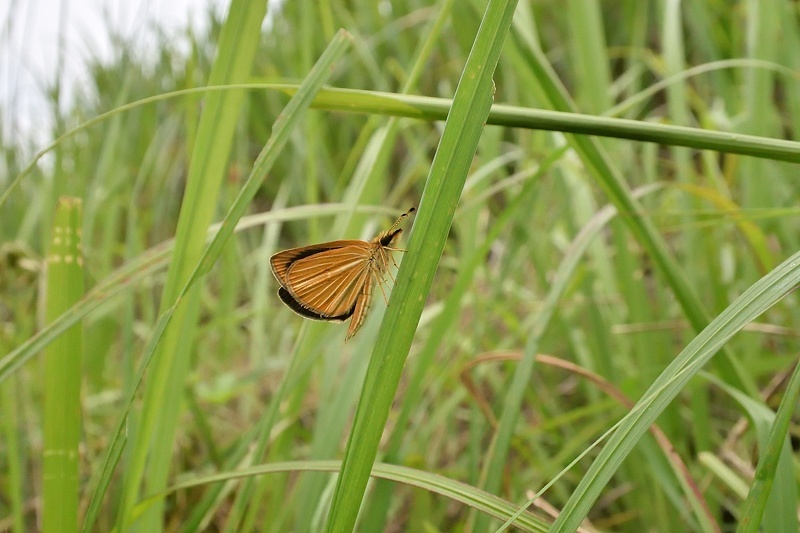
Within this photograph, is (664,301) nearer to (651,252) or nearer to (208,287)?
(651,252)

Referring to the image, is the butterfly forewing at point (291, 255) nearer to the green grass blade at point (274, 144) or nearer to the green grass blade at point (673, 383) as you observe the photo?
the green grass blade at point (274, 144)

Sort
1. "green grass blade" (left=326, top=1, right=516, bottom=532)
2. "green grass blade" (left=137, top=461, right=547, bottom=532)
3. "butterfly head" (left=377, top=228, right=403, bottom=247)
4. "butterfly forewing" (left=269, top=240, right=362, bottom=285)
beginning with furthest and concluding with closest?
"butterfly head" (left=377, top=228, right=403, bottom=247) → "butterfly forewing" (left=269, top=240, right=362, bottom=285) → "green grass blade" (left=137, top=461, right=547, bottom=532) → "green grass blade" (left=326, top=1, right=516, bottom=532)

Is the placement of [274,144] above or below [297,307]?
above

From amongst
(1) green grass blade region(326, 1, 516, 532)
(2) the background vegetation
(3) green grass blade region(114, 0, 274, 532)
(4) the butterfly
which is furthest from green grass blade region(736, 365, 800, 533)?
(3) green grass blade region(114, 0, 274, 532)

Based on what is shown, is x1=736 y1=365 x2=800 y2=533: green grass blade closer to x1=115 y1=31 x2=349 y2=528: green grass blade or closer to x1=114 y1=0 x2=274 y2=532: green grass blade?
x1=115 y1=31 x2=349 y2=528: green grass blade

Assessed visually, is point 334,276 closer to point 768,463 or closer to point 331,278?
point 331,278

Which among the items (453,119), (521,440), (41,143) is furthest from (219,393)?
(41,143)

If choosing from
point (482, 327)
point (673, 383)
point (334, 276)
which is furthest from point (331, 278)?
point (482, 327)
